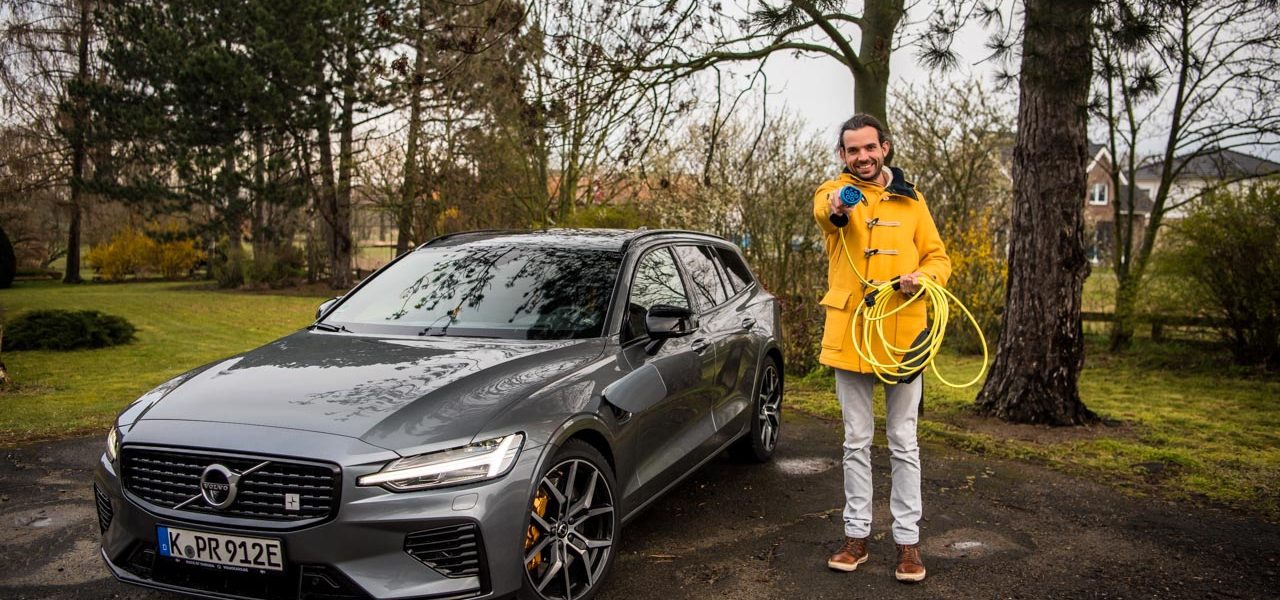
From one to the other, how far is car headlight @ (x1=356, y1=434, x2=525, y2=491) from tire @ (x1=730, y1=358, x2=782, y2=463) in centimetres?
298

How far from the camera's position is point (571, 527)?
3533 millimetres

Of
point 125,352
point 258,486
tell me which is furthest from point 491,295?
point 125,352

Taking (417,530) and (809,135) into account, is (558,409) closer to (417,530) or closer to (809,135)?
(417,530)

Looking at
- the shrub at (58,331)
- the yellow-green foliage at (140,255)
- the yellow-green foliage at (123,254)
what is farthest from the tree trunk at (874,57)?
the yellow-green foliage at (123,254)

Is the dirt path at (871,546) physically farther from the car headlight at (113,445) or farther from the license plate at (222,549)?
the license plate at (222,549)

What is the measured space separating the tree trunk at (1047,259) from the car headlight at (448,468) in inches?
227

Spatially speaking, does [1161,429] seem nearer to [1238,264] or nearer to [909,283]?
[1238,264]

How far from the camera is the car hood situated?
10.4 ft

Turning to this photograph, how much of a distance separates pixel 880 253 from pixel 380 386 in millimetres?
2216

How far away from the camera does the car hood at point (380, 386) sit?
125 inches

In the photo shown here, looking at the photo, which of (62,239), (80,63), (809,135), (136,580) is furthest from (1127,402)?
(62,239)

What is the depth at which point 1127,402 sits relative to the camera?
10094mm

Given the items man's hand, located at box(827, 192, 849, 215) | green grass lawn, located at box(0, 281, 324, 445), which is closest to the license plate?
man's hand, located at box(827, 192, 849, 215)

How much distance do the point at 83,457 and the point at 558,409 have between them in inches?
177
